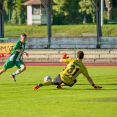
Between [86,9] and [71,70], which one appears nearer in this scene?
[71,70]

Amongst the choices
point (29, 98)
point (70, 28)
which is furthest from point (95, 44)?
point (70, 28)

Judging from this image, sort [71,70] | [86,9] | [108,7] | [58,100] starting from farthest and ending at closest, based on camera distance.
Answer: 1. [86,9]
2. [108,7]
3. [71,70]
4. [58,100]

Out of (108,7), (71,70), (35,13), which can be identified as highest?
(108,7)

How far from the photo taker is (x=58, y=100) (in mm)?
14898

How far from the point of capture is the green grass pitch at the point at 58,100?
12.7 meters

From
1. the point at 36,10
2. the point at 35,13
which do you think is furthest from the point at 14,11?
the point at 35,13

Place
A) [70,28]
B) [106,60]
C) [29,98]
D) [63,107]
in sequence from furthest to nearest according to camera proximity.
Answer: [70,28]
[106,60]
[29,98]
[63,107]

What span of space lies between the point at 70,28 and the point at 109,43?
→ 28474mm

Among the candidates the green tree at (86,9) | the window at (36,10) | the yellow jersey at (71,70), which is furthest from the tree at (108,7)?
the yellow jersey at (71,70)

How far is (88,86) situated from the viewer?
19.1 m

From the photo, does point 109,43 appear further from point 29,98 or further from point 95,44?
point 29,98

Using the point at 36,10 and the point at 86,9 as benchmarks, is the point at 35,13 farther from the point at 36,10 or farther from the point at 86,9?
the point at 86,9

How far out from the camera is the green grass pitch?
500 inches

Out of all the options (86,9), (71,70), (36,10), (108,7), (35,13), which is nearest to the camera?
(71,70)
